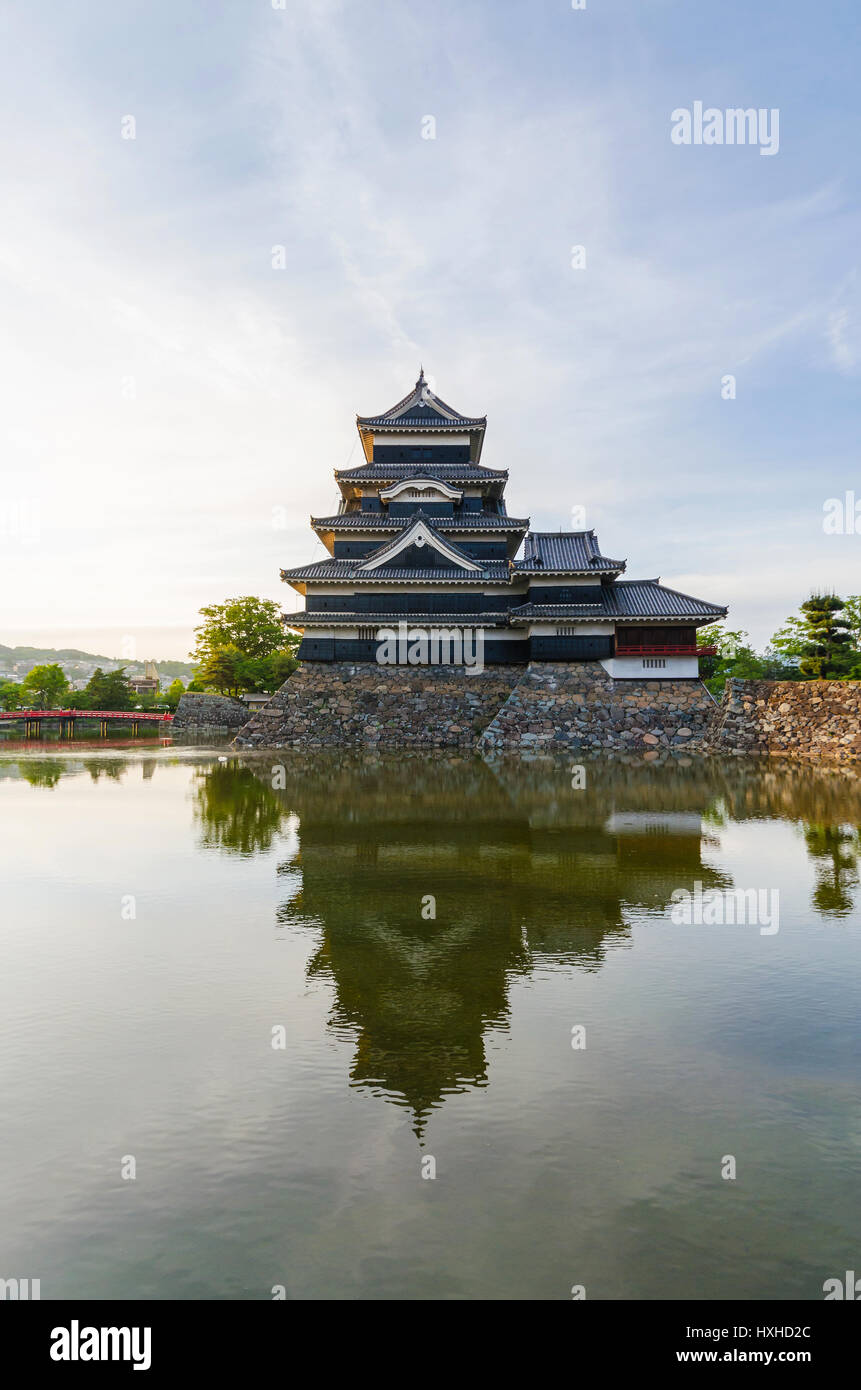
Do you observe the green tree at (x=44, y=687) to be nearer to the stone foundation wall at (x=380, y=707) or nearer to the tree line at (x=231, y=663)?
the tree line at (x=231, y=663)

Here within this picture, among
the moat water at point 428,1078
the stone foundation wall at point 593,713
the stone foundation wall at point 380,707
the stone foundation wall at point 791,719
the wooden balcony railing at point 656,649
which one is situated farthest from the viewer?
the stone foundation wall at point 380,707

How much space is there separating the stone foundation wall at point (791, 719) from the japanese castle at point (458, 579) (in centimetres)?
247

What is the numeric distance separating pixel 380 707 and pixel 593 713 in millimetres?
8654

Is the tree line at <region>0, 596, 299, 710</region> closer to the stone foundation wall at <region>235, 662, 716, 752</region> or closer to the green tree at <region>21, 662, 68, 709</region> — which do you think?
the green tree at <region>21, 662, 68, 709</region>


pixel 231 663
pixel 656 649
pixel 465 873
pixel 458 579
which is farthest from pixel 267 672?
pixel 465 873

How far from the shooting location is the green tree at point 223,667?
4883 cm

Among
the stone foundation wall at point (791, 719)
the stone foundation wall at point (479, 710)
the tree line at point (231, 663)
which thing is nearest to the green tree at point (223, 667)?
the tree line at point (231, 663)

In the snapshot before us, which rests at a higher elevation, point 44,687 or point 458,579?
point 458,579

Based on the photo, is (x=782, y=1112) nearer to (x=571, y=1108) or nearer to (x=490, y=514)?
(x=571, y=1108)

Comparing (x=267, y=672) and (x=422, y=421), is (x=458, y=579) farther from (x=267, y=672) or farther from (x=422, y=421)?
(x=267, y=672)

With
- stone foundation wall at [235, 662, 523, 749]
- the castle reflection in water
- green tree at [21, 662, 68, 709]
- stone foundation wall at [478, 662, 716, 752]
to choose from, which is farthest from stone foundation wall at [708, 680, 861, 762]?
green tree at [21, 662, 68, 709]

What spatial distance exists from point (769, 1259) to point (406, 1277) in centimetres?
145

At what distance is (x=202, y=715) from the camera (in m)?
46.1

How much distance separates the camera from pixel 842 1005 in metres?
5.48
